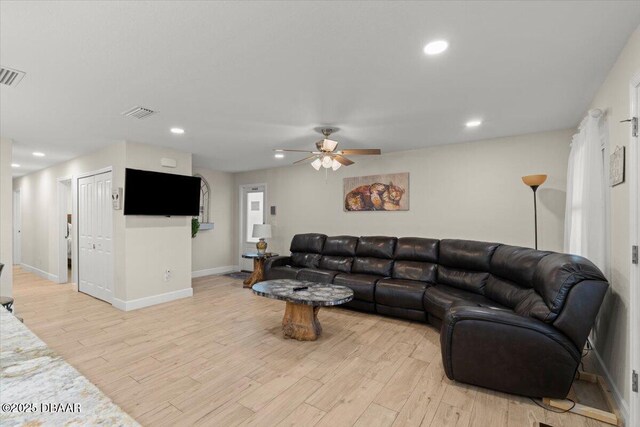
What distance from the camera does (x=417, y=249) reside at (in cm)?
437

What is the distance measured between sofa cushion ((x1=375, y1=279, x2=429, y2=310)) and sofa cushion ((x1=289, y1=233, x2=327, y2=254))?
1562 millimetres

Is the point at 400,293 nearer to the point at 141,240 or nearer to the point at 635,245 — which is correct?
the point at 635,245

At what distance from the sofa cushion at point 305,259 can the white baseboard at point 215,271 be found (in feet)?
7.92

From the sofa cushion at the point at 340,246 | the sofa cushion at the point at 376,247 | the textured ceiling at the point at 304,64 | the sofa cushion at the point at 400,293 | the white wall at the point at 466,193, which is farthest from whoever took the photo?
the sofa cushion at the point at 340,246

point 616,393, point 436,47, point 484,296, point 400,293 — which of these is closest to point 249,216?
point 400,293

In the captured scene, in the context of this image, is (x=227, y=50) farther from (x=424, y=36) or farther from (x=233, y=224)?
(x=233, y=224)

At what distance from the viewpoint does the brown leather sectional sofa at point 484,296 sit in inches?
82.6

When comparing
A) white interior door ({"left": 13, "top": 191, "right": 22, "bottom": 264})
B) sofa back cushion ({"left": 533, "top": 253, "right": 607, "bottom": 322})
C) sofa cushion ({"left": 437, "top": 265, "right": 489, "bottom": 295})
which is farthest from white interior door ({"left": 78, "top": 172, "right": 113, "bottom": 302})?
sofa back cushion ({"left": 533, "top": 253, "right": 607, "bottom": 322})

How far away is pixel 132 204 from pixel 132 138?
0.93 m

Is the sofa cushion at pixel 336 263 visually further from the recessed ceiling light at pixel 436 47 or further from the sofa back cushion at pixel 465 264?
the recessed ceiling light at pixel 436 47

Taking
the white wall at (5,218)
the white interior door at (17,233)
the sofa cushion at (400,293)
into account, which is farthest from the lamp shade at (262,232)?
the white interior door at (17,233)

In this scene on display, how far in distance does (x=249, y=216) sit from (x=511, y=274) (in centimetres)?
553

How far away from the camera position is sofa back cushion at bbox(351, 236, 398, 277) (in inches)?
179

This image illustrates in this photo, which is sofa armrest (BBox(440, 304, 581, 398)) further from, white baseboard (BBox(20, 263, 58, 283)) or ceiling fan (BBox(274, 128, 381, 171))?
white baseboard (BBox(20, 263, 58, 283))
